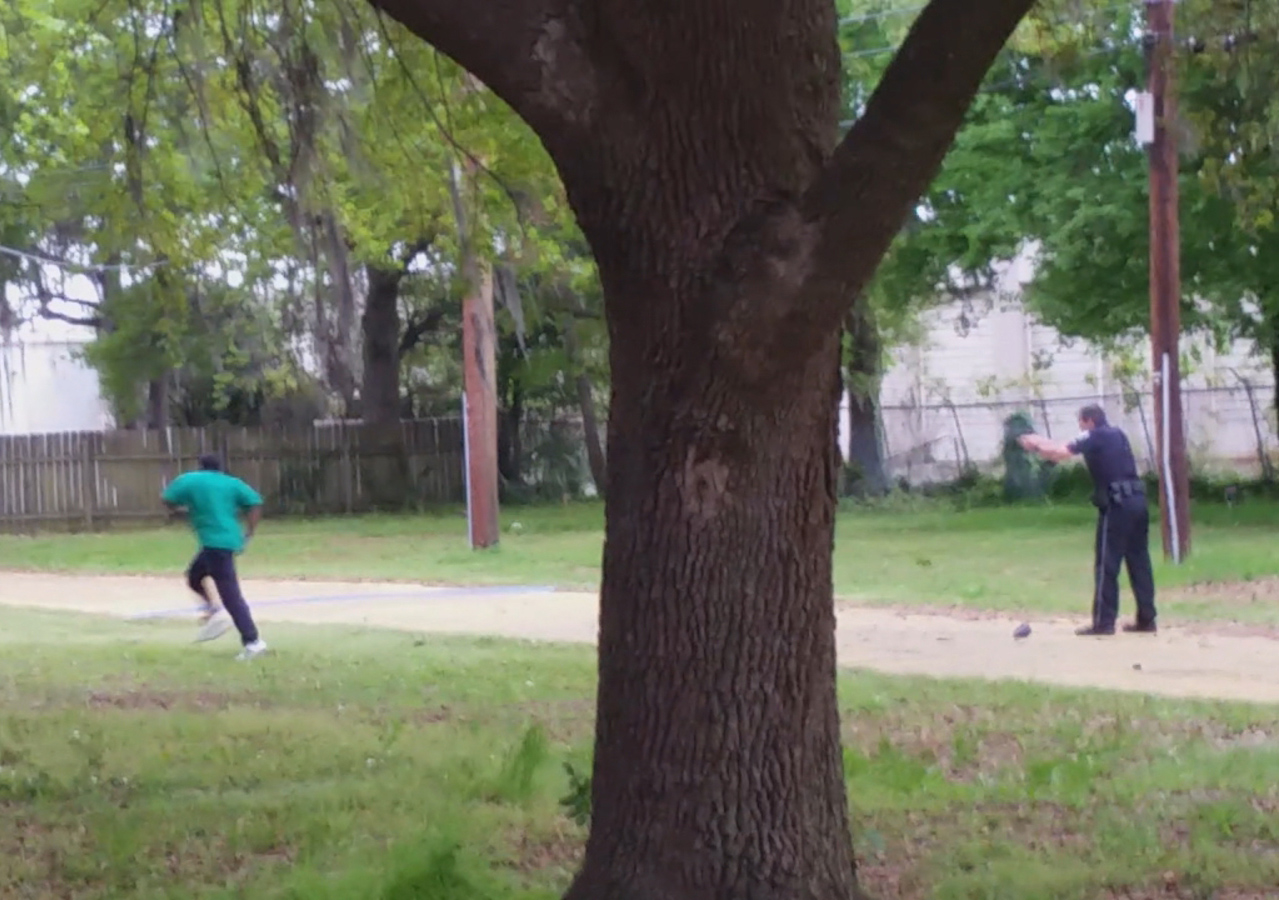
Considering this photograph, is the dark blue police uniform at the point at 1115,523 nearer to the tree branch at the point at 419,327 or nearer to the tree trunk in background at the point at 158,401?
the tree branch at the point at 419,327

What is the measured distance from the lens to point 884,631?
14.6 metres

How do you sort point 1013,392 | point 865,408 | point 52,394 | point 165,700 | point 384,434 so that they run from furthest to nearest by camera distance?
point 1013,392 → point 52,394 → point 384,434 → point 865,408 → point 165,700

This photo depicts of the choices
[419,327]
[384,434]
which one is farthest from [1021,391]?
[384,434]

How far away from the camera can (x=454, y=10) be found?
525 cm

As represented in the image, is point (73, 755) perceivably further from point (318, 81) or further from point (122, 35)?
point (122, 35)

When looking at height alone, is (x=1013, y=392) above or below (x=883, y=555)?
above

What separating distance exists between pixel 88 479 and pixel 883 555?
57.6 ft

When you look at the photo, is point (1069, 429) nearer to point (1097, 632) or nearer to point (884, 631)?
point (884, 631)

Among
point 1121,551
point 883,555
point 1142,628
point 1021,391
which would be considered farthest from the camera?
point 1021,391

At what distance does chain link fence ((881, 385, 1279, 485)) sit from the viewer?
36.9m

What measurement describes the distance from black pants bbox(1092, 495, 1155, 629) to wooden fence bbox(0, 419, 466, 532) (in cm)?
2420

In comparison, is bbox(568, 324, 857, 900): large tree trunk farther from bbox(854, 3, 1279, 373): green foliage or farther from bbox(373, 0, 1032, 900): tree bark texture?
bbox(854, 3, 1279, 373): green foliage

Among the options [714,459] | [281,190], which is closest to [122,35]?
[281,190]

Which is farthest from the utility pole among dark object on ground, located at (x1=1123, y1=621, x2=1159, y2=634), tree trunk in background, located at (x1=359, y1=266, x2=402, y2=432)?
tree trunk in background, located at (x1=359, y1=266, x2=402, y2=432)
